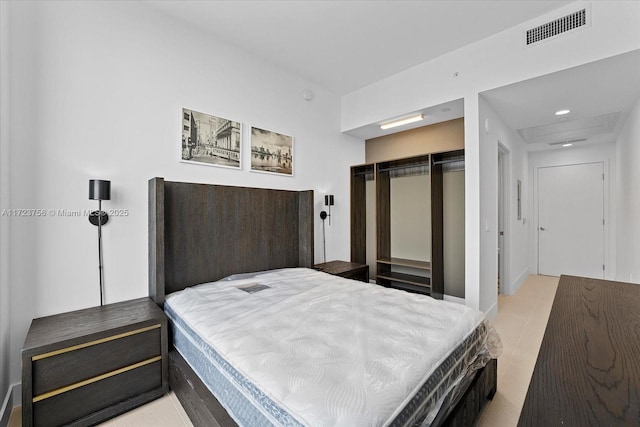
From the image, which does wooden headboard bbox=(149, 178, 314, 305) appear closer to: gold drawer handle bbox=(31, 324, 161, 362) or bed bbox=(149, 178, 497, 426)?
bed bbox=(149, 178, 497, 426)

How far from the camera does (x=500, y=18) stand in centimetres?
256

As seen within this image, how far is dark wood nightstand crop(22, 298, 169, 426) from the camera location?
60.7 inches

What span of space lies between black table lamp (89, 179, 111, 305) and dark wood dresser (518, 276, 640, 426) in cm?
255

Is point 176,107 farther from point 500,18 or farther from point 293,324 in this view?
point 500,18

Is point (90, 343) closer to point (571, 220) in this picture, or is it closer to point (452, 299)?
point (452, 299)

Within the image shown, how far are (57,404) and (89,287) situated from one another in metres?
0.79

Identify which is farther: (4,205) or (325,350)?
(4,205)

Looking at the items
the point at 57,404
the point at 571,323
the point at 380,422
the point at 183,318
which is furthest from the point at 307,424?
the point at 57,404

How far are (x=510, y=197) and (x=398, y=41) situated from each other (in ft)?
9.22

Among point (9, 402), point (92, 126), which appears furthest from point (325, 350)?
point (92, 126)

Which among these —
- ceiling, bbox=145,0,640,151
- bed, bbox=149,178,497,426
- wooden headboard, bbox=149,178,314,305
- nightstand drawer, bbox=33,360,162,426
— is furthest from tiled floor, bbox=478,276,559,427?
ceiling, bbox=145,0,640,151

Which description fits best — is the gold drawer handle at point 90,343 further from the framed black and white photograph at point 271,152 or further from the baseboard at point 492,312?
the baseboard at point 492,312

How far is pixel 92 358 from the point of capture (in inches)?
66.6

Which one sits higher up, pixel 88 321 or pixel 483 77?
pixel 483 77
